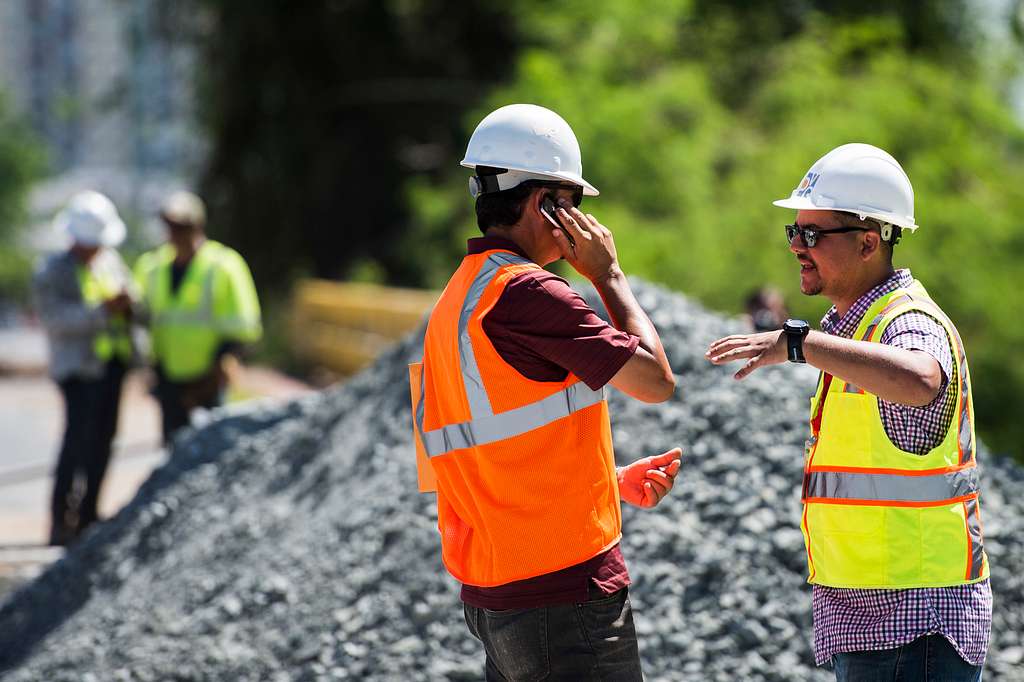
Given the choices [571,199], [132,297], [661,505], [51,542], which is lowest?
[51,542]

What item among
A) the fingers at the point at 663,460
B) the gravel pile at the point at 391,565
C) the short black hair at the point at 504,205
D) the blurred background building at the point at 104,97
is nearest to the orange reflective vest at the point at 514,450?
the short black hair at the point at 504,205

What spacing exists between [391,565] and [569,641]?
2714 mm

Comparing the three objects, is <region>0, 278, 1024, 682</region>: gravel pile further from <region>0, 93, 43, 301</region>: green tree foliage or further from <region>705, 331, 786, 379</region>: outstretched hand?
<region>0, 93, 43, 301</region>: green tree foliage

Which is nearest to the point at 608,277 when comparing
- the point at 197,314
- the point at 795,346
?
the point at 795,346

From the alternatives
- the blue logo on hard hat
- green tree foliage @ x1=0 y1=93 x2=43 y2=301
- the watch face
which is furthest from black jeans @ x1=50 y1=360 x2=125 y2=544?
green tree foliage @ x1=0 y1=93 x2=43 y2=301

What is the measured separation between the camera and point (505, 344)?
9.43ft

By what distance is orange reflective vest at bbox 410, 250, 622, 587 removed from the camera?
2.89 m

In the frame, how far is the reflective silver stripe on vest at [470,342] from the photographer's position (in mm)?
2912

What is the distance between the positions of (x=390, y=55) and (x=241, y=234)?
13.0 ft

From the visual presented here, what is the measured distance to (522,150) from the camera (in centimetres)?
300

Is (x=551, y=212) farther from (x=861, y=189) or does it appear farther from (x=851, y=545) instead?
(x=851, y=545)

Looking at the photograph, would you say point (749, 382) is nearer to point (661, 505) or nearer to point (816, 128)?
point (661, 505)

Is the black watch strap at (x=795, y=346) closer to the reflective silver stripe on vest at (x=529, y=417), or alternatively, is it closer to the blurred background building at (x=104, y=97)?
the reflective silver stripe on vest at (x=529, y=417)

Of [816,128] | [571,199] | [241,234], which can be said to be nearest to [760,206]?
[816,128]
